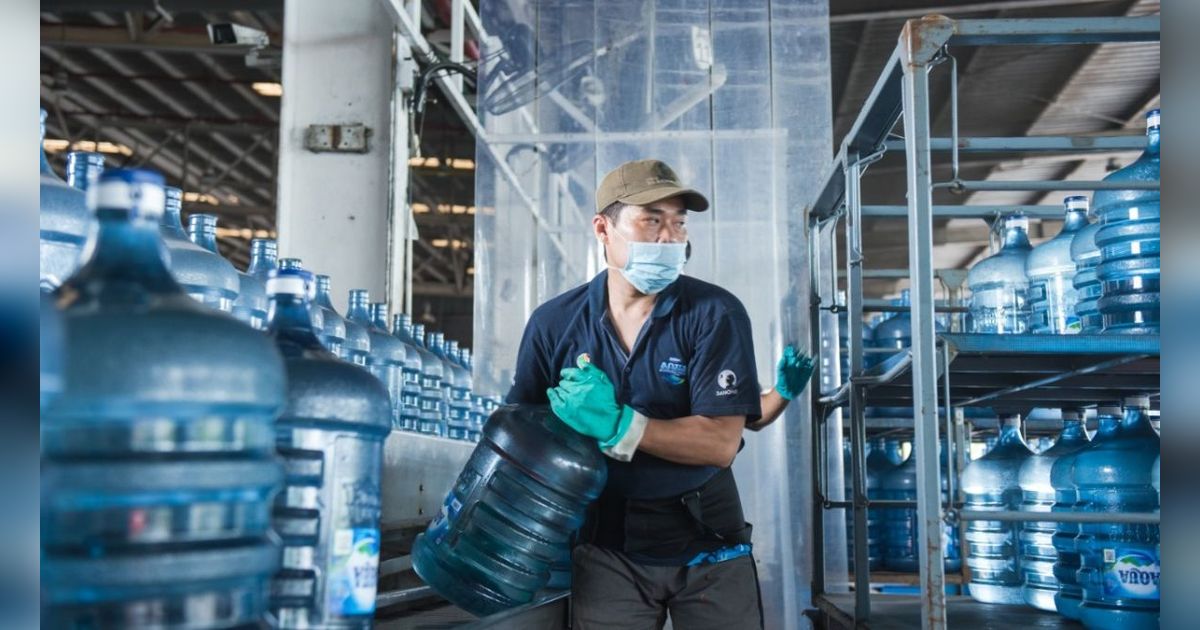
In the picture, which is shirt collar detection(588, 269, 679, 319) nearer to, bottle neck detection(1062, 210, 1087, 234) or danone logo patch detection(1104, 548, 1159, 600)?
danone logo patch detection(1104, 548, 1159, 600)

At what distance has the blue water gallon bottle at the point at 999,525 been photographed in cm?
387

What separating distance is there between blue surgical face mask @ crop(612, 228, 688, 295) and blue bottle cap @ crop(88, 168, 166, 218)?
1558 mm

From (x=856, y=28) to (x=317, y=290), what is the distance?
7.27 meters

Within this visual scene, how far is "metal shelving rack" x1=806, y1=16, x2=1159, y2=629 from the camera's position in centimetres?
238

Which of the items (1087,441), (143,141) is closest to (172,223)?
(1087,441)

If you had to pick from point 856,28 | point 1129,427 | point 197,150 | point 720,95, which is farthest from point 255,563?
point 197,150

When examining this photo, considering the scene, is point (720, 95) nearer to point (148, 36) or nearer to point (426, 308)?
point (148, 36)

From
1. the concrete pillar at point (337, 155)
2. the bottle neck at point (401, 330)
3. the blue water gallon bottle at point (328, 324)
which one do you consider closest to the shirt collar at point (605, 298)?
the blue water gallon bottle at point (328, 324)

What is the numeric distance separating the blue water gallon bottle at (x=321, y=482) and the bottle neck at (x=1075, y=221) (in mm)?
2611

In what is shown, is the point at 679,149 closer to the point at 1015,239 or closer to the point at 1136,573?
the point at 1015,239

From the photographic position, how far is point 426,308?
21.1 metres

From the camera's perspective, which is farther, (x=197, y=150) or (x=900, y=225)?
(x=900, y=225)

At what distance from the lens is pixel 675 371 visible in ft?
7.86

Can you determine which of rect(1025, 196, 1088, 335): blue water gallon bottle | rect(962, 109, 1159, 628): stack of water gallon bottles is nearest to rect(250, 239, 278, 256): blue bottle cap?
rect(962, 109, 1159, 628): stack of water gallon bottles
